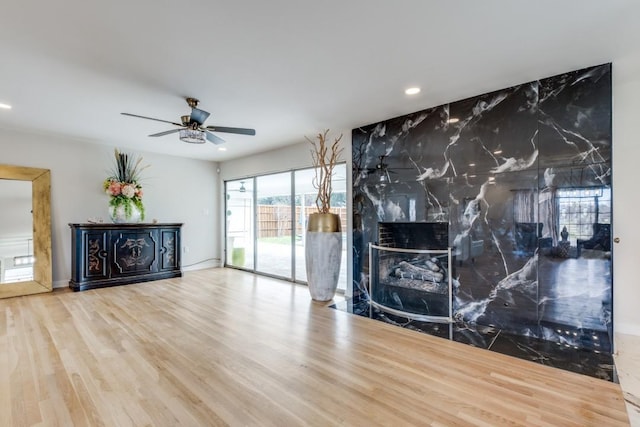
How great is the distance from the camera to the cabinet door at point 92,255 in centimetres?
482

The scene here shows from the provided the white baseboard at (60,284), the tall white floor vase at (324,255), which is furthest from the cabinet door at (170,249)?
the tall white floor vase at (324,255)

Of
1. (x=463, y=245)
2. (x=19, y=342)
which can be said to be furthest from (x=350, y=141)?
(x=19, y=342)

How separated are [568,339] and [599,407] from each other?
3.43 ft

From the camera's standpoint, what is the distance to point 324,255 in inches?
166

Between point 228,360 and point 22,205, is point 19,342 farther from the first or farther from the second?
point 22,205

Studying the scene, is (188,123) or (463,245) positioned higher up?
(188,123)

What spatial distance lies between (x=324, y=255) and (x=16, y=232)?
472 centimetres

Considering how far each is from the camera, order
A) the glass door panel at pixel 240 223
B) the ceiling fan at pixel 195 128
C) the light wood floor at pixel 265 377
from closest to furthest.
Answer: the light wood floor at pixel 265 377 < the ceiling fan at pixel 195 128 < the glass door panel at pixel 240 223

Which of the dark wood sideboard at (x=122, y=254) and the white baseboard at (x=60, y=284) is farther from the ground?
the dark wood sideboard at (x=122, y=254)

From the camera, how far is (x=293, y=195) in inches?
220

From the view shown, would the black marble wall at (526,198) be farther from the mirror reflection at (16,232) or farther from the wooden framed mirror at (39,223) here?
the mirror reflection at (16,232)

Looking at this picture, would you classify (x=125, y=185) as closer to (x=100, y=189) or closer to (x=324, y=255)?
(x=100, y=189)

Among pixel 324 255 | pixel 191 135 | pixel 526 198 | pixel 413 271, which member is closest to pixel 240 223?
pixel 324 255

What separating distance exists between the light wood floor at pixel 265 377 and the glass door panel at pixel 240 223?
3.05 meters
